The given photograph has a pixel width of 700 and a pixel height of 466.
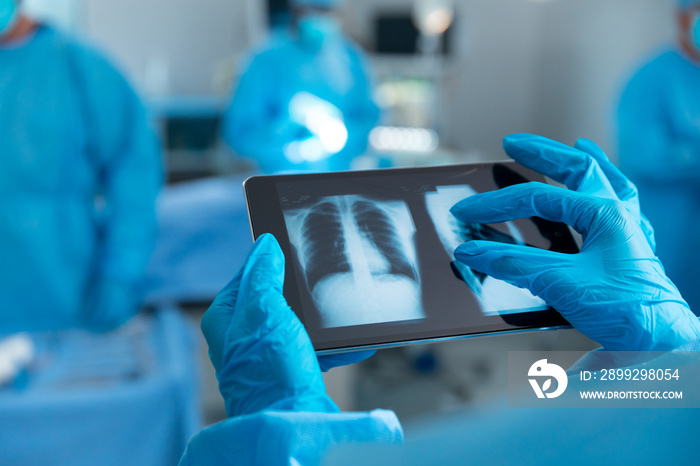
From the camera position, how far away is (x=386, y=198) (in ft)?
2.56

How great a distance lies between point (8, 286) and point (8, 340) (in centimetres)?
14

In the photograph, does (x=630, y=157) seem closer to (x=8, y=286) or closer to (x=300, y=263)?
(x=300, y=263)

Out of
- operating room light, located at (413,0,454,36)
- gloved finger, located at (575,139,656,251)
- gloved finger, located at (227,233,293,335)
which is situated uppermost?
operating room light, located at (413,0,454,36)

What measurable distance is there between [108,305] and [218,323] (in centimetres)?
112

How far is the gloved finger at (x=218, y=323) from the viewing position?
647 mm

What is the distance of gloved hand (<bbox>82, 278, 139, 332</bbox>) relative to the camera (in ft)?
5.38

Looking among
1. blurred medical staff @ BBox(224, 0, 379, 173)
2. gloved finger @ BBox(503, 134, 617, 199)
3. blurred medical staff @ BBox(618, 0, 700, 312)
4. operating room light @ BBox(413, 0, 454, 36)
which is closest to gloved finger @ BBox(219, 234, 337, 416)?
gloved finger @ BBox(503, 134, 617, 199)

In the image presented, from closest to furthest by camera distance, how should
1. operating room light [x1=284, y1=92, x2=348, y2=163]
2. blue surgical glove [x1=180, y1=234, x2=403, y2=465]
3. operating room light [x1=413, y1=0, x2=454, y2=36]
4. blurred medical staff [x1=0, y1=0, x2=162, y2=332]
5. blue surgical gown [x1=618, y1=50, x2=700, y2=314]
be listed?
blue surgical glove [x1=180, y1=234, x2=403, y2=465]
blurred medical staff [x1=0, y1=0, x2=162, y2=332]
blue surgical gown [x1=618, y1=50, x2=700, y2=314]
operating room light [x1=284, y1=92, x2=348, y2=163]
operating room light [x1=413, y1=0, x2=454, y2=36]

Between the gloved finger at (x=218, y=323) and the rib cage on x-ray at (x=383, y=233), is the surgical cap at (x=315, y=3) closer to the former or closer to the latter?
the rib cage on x-ray at (x=383, y=233)

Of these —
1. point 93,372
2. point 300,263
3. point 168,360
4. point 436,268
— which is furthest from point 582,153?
point 93,372

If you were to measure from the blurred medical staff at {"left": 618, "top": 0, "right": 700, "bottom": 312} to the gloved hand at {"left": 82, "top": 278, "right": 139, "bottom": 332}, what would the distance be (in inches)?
66.5

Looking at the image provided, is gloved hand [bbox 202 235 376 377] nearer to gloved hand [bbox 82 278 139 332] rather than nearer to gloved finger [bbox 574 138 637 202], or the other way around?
gloved finger [bbox 574 138 637 202]

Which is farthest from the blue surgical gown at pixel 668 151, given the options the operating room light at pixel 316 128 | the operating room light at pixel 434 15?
the operating room light at pixel 434 15

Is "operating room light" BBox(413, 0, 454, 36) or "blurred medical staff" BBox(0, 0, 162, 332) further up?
"operating room light" BBox(413, 0, 454, 36)
